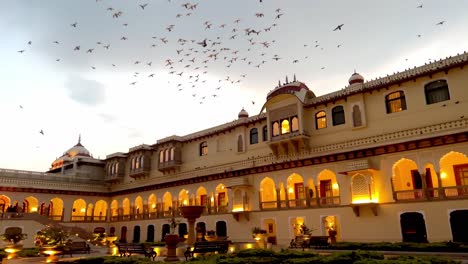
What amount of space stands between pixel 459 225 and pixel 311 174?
1039 cm

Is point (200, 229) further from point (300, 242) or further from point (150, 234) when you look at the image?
point (300, 242)

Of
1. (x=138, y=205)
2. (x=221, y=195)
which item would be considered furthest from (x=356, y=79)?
(x=138, y=205)

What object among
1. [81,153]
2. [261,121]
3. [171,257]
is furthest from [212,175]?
[81,153]

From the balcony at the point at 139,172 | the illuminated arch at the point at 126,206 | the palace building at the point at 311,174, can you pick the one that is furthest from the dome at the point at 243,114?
the illuminated arch at the point at 126,206

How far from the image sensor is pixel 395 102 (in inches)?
1041

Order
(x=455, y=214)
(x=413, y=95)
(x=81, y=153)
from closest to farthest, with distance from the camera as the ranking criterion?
(x=455, y=214) → (x=413, y=95) → (x=81, y=153)

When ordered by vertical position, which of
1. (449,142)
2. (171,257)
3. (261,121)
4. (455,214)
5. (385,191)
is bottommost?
(171,257)

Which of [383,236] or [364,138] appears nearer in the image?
→ [383,236]

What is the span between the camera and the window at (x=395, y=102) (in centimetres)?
2600

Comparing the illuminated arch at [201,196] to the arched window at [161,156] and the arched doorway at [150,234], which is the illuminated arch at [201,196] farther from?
the arched doorway at [150,234]

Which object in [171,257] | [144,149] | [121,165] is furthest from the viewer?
[121,165]

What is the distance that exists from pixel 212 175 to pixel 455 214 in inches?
817

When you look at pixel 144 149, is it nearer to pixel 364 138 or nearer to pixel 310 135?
pixel 310 135

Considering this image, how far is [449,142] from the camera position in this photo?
22.2 metres
